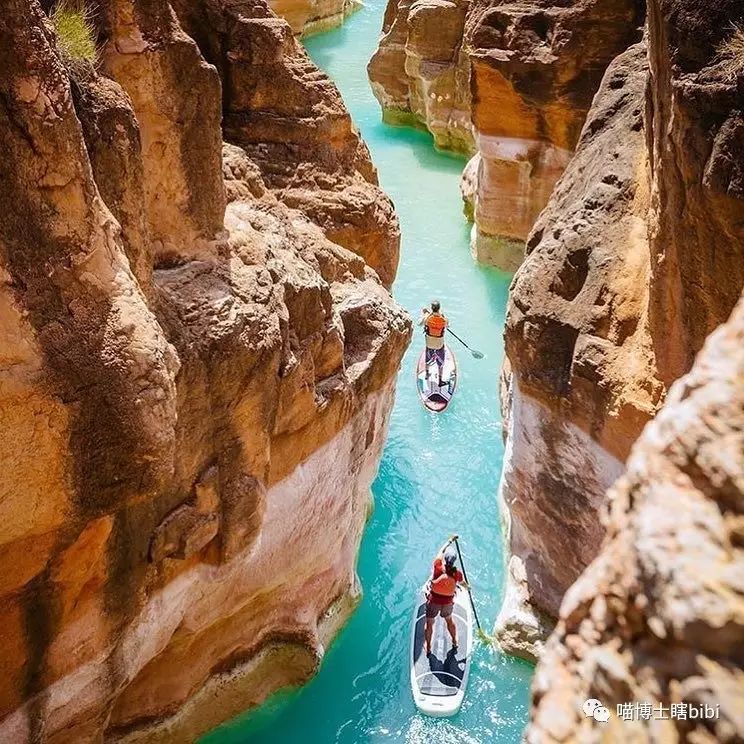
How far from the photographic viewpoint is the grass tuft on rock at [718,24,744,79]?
16.5 ft

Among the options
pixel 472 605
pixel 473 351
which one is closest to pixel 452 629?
pixel 472 605

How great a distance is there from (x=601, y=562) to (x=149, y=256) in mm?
3751

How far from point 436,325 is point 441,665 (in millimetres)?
5846

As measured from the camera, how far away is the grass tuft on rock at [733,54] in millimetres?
5039

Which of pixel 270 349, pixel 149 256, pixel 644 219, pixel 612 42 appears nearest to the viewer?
pixel 149 256

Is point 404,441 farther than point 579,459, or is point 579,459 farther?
point 404,441

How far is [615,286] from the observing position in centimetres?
659

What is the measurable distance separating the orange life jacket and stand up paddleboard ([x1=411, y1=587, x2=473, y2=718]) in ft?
16.4

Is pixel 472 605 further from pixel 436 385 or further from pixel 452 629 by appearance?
pixel 436 385

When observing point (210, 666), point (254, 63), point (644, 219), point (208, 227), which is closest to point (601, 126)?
point (644, 219)

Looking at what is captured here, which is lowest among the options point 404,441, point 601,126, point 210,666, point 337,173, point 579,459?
point 404,441

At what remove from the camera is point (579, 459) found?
7023mm

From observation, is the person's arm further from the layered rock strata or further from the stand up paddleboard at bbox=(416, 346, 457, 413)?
the layered rock strata

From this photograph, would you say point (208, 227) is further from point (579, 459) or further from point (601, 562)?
point (601, 562)
